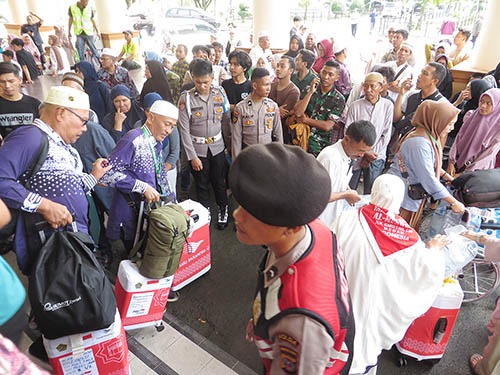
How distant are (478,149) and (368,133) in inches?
72.8

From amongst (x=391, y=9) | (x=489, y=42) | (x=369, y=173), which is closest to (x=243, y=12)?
Answer: (x=391, y=9)

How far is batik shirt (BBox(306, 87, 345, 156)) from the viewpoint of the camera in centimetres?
374

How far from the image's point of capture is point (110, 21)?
411 inches

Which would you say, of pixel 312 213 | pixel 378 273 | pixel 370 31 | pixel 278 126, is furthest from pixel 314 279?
pixel 370 31

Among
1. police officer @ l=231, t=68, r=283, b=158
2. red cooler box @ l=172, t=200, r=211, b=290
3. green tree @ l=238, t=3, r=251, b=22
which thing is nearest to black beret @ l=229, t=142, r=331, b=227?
red cooler box @ l=172, t=200, r=211, b=290

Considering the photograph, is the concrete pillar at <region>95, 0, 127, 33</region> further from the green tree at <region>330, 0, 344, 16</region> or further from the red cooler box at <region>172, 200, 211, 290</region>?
the green tree at <region>330, 0, 344, 16</region>

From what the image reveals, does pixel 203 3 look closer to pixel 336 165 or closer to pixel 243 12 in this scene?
pixel 243 12

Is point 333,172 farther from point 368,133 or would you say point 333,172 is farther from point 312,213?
point 312,213

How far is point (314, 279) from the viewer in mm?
984

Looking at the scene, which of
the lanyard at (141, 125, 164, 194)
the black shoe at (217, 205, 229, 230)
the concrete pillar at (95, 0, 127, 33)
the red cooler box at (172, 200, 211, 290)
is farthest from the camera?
the concrete pillar at (95, 0, 127, 33)

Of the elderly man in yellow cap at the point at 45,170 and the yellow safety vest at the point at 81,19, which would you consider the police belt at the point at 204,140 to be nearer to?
the elderly man in yellow cap at the point at 45,170

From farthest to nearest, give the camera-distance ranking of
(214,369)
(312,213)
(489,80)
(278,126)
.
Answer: (489,80) → (278,126) → (214,369) → (312,213)

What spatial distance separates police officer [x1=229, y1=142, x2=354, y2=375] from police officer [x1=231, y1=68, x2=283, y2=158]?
100 inches

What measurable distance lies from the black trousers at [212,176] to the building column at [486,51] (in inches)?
166
